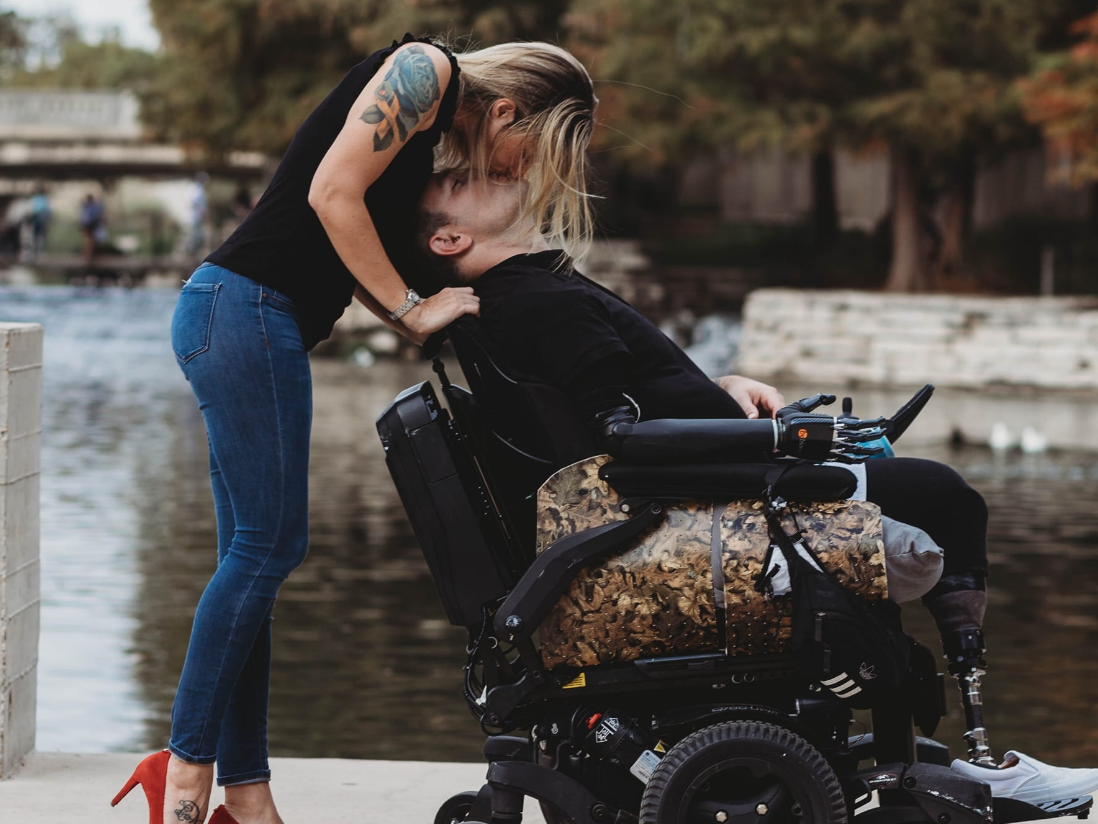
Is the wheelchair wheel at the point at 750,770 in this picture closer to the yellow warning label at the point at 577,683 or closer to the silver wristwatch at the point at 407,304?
the yellow warning label at the point at 577,683

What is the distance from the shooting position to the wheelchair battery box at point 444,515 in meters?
3.16

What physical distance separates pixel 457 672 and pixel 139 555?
9.17ft

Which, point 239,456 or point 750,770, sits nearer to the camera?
point 750,770

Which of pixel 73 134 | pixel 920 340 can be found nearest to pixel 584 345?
pixel 920 340

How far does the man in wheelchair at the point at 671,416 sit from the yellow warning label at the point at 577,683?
0.35 meters

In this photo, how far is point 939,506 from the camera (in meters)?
3.17

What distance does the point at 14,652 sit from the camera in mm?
3996

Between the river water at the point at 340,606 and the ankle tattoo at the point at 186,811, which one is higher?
the ankle tattoo at the point at 186,811

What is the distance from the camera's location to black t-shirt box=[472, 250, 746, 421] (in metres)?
3.07

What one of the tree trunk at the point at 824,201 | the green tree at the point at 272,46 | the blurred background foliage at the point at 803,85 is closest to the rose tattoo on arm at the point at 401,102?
the blurred background foliage at the point at 803,85

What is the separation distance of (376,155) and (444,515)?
2.31ft

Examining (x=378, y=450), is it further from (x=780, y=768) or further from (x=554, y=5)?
(x=554, y=5)

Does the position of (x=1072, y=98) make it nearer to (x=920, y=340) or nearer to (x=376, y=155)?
(x=920, y=340)

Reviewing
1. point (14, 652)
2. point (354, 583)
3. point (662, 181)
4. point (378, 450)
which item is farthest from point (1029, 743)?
point (662, 181)
